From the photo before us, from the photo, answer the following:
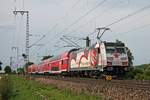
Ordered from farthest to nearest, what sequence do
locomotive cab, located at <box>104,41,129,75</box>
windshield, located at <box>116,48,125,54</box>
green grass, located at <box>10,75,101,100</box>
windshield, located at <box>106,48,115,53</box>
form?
windshield, located at <box>116,48,125,54</box>
windshield, located at <box>106,48,115,53</box>
locomotive cab, located at <box>104,41,129,75</box>
green grass, located at <box>10,75,101,100</box>

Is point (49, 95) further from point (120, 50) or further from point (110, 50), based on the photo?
point (120, 50)

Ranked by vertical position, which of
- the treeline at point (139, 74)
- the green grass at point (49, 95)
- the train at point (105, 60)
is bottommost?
the green grass at point (49, 95)

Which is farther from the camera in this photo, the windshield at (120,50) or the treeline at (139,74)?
the windshield at (120,50)

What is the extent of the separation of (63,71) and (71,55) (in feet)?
15.6

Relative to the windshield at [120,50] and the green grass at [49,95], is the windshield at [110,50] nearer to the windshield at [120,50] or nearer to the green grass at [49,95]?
the windshield at [120,50]

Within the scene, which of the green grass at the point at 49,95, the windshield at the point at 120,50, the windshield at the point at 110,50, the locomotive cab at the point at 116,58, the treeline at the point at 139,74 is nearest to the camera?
the green grass at the point at 49,95

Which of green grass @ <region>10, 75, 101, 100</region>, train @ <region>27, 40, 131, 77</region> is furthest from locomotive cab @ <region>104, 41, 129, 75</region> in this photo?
green grass @ <region>10, 75, 101, 100</region>

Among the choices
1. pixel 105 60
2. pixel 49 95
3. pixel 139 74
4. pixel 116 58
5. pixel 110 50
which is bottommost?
pixel 49 95

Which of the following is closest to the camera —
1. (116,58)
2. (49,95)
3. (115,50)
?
(49,95)

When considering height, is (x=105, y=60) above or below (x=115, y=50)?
below

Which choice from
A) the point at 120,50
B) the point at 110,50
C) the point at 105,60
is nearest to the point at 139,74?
the point at 120,50

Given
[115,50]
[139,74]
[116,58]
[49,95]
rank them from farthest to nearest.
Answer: [139,74], [115,50], [116,58], [49,95]

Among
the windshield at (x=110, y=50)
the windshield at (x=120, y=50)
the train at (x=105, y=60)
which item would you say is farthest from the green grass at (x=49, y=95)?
the windshield at (x=120, y=50)

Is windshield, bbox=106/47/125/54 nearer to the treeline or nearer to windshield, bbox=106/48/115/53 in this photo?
windshield, bbox=106/48/115/53
